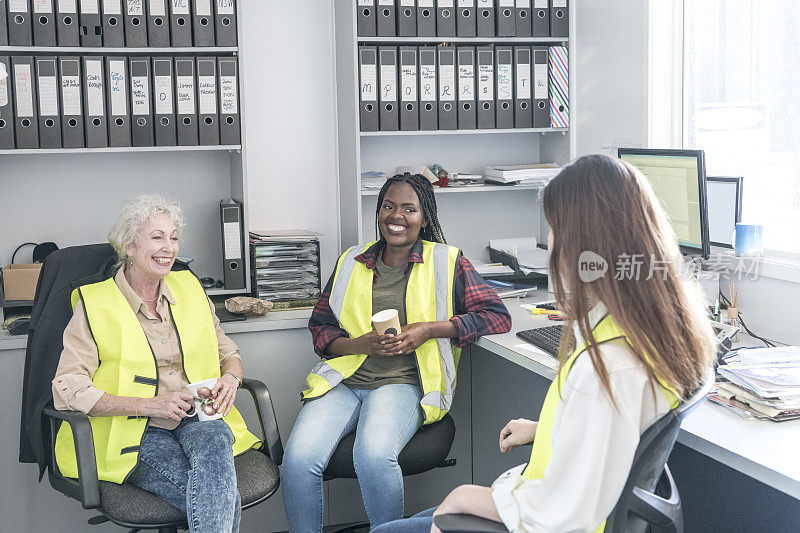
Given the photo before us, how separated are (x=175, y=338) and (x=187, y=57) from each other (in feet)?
3.41

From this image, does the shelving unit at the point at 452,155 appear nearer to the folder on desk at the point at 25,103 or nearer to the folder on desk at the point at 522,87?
the folder on desk at the point at 522,87

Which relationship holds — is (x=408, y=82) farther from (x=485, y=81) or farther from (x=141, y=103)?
(x=141, y=103)

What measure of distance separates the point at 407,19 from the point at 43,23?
121 cm

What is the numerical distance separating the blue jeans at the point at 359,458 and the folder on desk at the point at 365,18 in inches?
52.3

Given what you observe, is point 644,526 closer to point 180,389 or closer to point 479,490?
point 479,490

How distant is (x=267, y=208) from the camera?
3238mm

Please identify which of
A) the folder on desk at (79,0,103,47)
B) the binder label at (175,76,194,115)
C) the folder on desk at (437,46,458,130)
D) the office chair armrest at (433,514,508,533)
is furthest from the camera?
the folder on desk at (437,46,458,130)

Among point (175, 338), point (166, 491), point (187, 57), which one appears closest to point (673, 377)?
point (166, 491)

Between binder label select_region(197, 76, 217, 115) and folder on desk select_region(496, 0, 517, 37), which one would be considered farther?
folder on desk select_region(496, 0, 517, 37)

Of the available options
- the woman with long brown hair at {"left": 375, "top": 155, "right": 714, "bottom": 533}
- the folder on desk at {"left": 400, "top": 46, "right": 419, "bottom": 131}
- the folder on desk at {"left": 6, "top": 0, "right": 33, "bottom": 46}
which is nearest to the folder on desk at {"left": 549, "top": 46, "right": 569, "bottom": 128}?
the folder on desk at {"left": 400, "top": 46, "right": 419, "bottom": 131}

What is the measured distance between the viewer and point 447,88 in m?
3.09

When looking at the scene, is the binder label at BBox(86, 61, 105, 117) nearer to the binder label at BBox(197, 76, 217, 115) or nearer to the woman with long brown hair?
the binder label at BBox(197, 76, 217, 115)

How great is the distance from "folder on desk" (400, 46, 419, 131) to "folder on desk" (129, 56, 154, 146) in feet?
2.42

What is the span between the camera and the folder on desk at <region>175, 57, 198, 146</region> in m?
2.84
